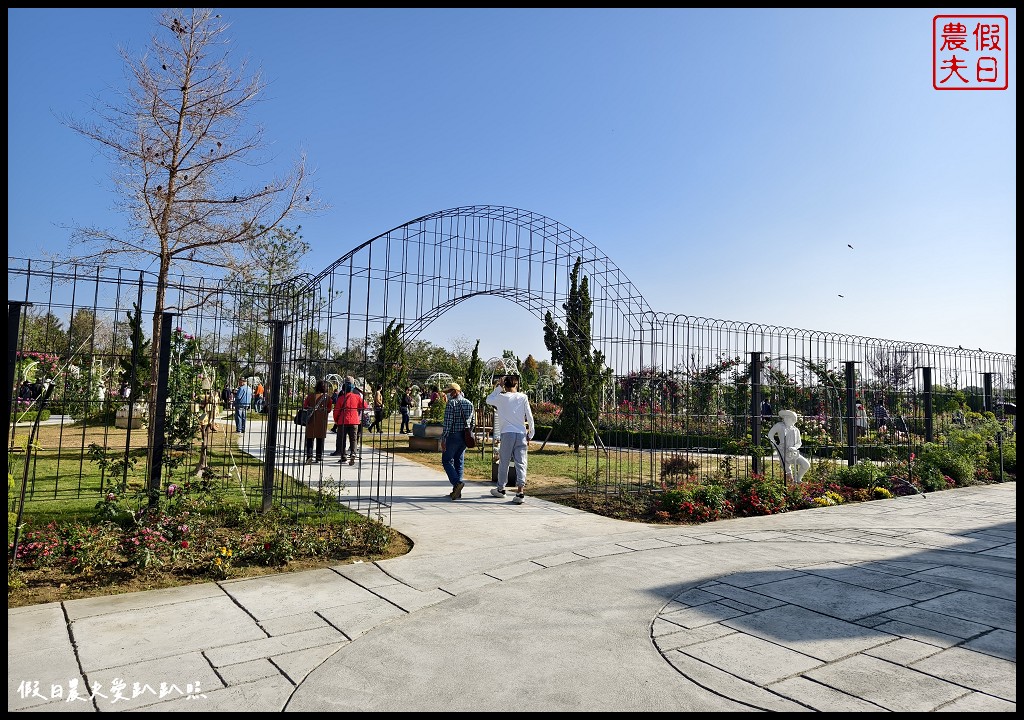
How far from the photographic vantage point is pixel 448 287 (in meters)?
11.1

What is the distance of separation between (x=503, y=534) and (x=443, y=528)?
71 centimetres

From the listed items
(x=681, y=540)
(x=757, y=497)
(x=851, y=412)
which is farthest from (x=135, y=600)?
(x=851, y=412)

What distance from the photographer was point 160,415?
647 centimetres

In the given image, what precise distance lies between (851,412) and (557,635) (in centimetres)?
1014

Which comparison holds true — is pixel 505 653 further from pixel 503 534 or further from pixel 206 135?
pixel 206 135

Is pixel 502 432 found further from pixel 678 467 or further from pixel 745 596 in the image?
pixel 745 596

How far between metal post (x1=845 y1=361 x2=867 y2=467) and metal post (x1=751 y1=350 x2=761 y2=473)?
8.18 ft

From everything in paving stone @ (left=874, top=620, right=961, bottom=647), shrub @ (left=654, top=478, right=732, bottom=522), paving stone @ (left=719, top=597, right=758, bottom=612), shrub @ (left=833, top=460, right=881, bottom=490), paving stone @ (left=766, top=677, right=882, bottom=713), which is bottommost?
paving stone @ (left=766, top=677, right=882, bottom=713)

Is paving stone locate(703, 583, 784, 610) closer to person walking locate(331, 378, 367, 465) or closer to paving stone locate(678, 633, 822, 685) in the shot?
paving stone locate(678, 633, 822, 685)

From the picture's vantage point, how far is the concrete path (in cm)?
316

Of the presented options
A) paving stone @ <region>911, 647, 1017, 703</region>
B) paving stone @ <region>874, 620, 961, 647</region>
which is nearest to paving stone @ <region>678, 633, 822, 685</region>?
paving stone @ <region>911, 647, 1017, 703</region>

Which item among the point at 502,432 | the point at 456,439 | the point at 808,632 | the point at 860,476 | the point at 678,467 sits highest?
the point at 502,432

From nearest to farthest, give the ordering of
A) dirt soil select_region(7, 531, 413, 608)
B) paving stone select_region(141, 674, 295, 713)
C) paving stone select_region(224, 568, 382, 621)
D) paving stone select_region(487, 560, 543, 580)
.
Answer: paving stone select_region(141, 674, 295, 713) < paving stone select_region(224, 568, 382, 621) < dirt soil select_region(7, 531, 413, 608) < paving stone select_region(487, 560, 543, 580)

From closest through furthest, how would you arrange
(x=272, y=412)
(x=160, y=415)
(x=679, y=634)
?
(x=679, y=634)
(x=160, y=415)
(x=272, y=412)
